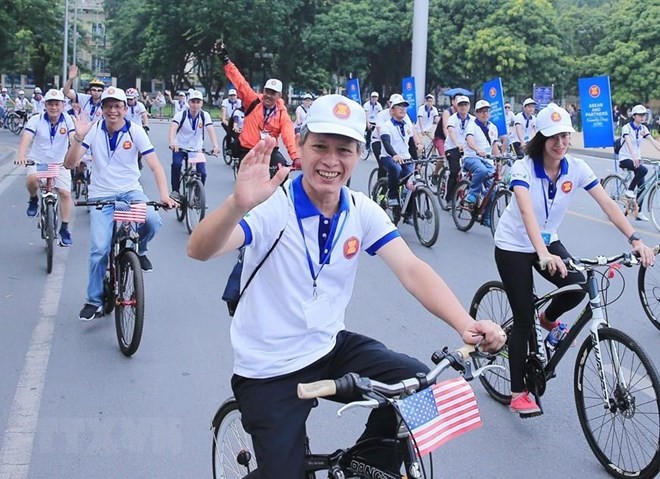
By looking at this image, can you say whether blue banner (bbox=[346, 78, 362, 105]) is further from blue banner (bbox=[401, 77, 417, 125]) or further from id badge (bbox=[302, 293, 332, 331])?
id badge (bbox=[302, 293, 332, 331])

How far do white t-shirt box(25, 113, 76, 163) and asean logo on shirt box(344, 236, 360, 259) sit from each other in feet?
25.1

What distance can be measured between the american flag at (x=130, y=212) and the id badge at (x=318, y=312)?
3797 millimetres

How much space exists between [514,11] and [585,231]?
37.9 meters

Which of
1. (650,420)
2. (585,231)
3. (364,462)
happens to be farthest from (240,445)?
(585,231)

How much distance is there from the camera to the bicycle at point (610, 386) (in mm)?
4203

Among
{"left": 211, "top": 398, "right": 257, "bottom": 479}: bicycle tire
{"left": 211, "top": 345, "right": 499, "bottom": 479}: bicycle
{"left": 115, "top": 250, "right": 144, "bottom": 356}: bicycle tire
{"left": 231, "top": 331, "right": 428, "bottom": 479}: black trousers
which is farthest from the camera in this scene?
{"left": 115, "top": 250, "right": 144, "bottom": 356}: bicycle tire

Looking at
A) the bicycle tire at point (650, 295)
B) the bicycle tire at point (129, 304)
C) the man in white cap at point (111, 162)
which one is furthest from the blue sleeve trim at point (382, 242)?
the bicycle tire at point (650, 295)

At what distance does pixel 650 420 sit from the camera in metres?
4.24

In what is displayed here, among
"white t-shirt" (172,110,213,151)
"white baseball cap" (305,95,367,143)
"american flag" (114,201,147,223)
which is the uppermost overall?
"white t-shirt" (172,110,213,151)

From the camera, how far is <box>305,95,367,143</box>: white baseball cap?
282 centimetres

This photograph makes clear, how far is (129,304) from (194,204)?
5600mm

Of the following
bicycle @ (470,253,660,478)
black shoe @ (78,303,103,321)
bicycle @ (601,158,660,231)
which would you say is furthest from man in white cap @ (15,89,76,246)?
bicycle @ (601,158,660,231)

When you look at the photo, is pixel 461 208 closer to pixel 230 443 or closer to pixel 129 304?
pixel 129 304

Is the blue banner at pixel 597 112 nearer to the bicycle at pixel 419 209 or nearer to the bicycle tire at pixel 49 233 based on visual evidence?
the bicycle at pixel 419 209
